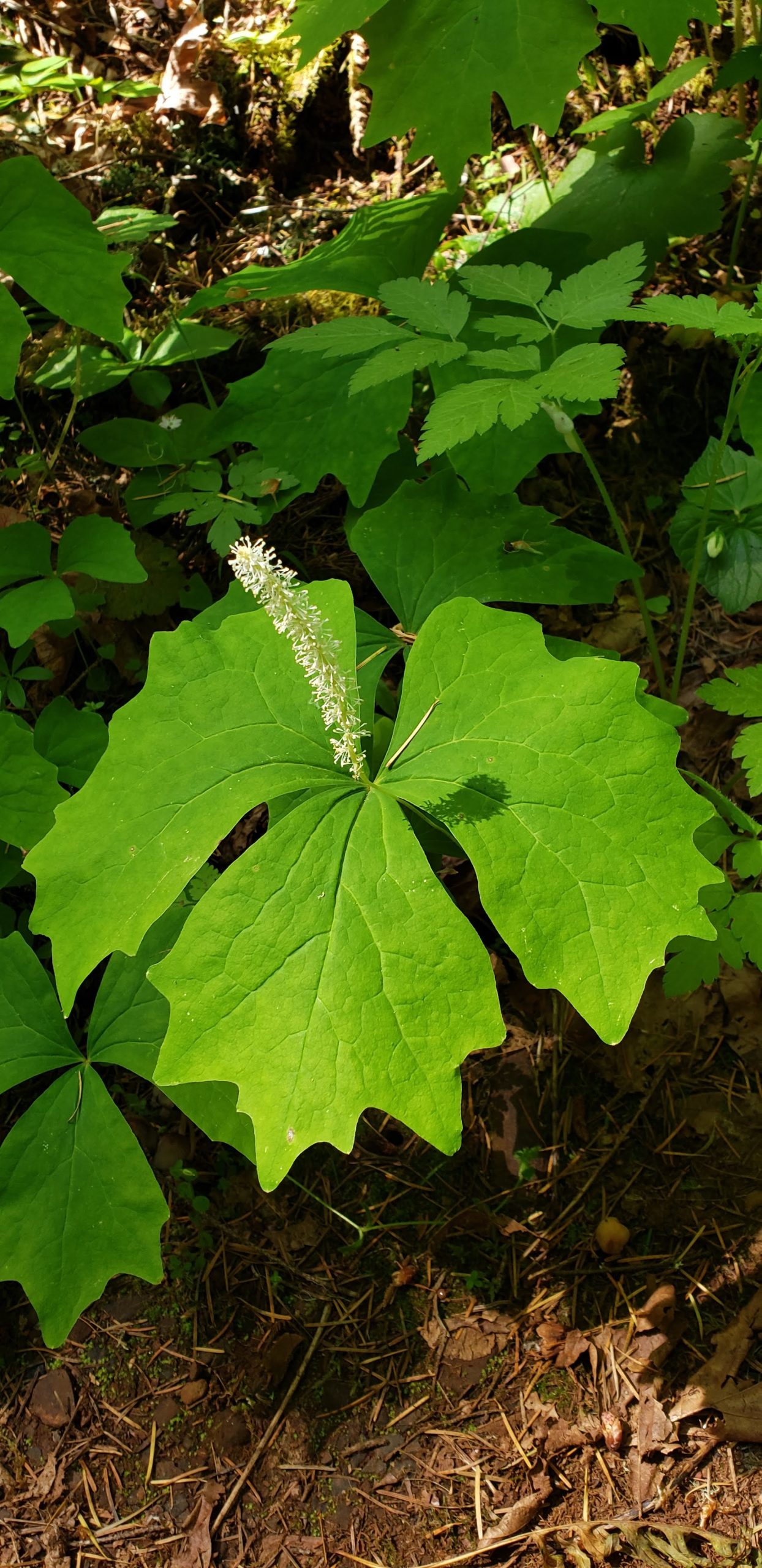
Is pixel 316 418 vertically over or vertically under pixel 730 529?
over

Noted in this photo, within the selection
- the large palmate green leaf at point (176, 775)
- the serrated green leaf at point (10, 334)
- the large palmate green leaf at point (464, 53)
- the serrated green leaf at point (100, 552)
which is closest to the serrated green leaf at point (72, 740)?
the serrated green leaf at point (100, 552)

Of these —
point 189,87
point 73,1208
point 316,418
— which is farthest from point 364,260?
point 73,1208

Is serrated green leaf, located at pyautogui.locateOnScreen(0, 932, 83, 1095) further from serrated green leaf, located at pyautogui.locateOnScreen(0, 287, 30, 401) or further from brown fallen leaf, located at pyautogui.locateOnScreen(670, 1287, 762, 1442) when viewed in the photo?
brown fallen leaf, located at pyautogui.locateOnScreen(670, 1287, 762, 1442)

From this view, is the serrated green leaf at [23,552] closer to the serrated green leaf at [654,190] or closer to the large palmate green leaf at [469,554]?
the large palmate green leaf at [469,554]

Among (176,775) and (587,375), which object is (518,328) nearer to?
(587,375)

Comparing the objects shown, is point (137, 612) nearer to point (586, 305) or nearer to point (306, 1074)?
point (586, 305)

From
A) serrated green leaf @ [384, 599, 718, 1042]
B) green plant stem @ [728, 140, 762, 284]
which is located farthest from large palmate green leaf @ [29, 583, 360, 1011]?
green plant stem @ [728, 140, 762, 284]
